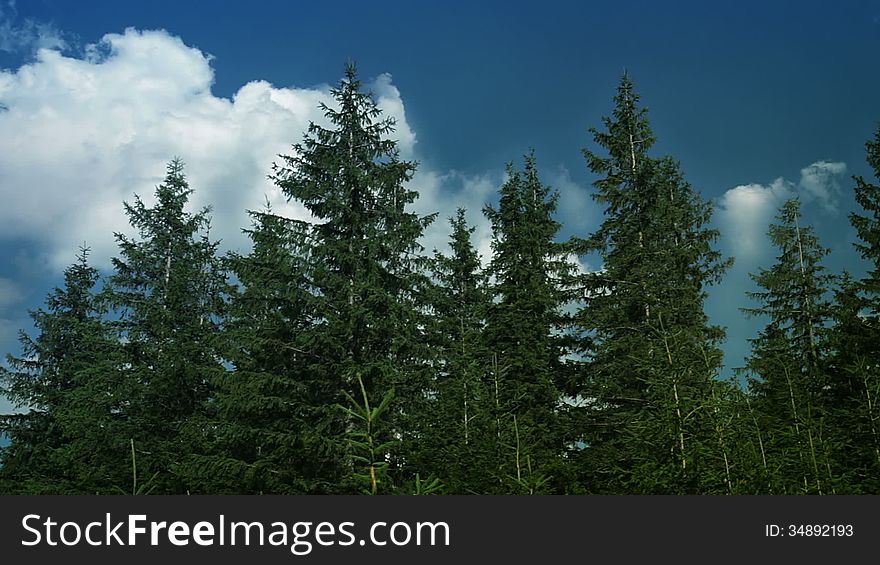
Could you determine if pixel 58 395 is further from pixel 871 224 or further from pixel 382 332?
pixel 871 224

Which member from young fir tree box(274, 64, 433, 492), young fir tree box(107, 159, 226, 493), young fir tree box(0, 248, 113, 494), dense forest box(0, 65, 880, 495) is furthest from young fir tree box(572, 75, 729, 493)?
young fir tree box(0, 248, 113, 494)

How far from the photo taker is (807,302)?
25188 mm

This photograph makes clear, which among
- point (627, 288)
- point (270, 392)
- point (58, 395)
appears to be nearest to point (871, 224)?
point (627, 288)

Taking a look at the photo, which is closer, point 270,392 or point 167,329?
point 270,392

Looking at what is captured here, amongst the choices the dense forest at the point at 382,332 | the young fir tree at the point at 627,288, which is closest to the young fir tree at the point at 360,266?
the dense forest at the point at 382,332

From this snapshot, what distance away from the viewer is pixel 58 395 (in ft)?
92.6

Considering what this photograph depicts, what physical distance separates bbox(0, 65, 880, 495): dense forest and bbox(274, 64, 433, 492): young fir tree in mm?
68

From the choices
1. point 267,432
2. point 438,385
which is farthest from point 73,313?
point 438,385

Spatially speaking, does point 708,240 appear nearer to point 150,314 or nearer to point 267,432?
point 267,432

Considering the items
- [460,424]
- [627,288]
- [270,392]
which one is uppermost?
[627,288]

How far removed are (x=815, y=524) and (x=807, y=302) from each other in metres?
23.5

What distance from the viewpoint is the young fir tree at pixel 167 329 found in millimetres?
22328

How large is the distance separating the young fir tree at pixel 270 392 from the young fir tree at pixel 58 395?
18.1 feet

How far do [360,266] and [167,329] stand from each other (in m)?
9.10
